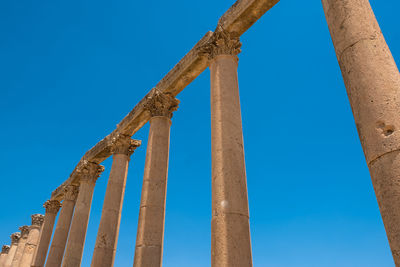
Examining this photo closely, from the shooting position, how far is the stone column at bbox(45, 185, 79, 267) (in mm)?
41281

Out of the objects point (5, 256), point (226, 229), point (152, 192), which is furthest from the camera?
point (5, 256)

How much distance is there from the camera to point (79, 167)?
43562 mm

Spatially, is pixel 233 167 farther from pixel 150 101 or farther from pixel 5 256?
pixel 5 256

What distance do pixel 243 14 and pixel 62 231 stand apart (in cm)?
3640

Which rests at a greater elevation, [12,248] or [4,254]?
[4,254]

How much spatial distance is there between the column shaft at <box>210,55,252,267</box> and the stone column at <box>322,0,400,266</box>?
8.57 meters

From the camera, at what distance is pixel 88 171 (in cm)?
4250

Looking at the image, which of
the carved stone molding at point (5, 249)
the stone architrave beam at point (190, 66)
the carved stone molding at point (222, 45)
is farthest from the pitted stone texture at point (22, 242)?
the carved stone molding at point (222, 45)

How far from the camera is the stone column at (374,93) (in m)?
10.0

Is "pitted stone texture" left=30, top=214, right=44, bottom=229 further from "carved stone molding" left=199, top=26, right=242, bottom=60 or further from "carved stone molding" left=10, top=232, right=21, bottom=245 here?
"carved stone molding" left=199, top=26, right=242, bottom=60

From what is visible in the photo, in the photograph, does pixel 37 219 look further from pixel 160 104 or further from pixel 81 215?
pixel 160 104

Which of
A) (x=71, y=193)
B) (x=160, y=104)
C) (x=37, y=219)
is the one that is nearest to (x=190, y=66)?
(x=160, y=104)

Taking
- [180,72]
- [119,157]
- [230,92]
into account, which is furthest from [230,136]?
[119,157]

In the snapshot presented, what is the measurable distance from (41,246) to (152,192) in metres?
32.6
